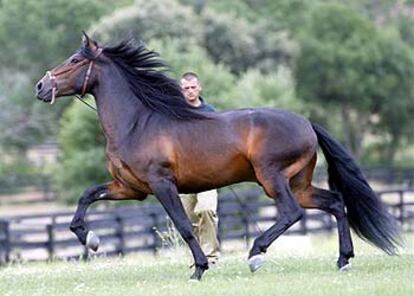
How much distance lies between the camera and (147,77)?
36.6 feet

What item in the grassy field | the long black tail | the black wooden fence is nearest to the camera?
the grassy field

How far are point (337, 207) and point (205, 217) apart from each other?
1.71 m

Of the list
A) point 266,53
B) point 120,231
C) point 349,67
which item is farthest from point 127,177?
point 349,67

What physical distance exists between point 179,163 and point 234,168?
1.62 ft

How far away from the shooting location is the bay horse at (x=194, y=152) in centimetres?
1065

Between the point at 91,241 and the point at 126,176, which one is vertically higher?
the point at 126,176

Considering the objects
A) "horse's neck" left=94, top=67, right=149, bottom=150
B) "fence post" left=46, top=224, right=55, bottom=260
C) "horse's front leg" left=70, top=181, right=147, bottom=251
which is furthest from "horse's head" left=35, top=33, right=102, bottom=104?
"fence post" left=46, top=224, right=55, bottom=260

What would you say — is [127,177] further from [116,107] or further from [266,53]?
[266,53]

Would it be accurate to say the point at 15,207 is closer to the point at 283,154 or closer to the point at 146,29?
the point at 146,29

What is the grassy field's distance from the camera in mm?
9484

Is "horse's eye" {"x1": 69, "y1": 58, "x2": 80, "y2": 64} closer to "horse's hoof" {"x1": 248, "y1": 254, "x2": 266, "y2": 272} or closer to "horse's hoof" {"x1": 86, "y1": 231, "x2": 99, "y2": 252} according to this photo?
"horse's hoof" {"x1": 86, "y1": 231, "x2": 99, "y2": 252}

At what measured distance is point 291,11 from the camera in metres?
61.5

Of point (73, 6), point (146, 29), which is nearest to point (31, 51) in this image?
point (73, 6)

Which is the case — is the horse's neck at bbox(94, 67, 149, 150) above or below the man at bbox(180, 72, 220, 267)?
above
